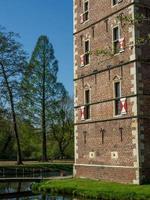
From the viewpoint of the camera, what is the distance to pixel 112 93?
23969mm

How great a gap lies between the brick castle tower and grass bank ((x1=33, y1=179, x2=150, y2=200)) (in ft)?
3.85

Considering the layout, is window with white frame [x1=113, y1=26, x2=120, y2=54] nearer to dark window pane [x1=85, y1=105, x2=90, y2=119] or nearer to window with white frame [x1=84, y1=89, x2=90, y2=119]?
window with white frame [x1=84, y1=89, x2=90, y2=119]

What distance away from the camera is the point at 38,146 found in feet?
183

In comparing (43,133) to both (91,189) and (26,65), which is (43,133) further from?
(91,189)

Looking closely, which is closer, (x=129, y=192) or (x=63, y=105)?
(x=129, y=192)

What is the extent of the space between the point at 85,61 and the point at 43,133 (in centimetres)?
2064

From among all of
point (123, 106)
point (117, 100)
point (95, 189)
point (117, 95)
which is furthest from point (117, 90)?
point (95, 189)

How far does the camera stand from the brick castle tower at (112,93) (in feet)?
72.5

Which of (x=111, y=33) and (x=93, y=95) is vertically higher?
(x=111, y=33)

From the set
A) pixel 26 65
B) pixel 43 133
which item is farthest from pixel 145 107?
pixel 43 133

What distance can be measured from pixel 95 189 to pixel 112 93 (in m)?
5.48

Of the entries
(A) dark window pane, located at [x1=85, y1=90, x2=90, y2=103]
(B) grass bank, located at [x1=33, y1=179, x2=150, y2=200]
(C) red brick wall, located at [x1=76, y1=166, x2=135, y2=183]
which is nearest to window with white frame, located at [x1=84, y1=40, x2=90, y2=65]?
(A) dark window pane, located at [x1=85, y1=90, x2=90, y2=103]

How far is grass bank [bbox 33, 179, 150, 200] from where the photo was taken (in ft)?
62.4

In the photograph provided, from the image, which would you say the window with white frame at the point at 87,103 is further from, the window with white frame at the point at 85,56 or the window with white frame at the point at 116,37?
the window with white frame at the point at 116,37
